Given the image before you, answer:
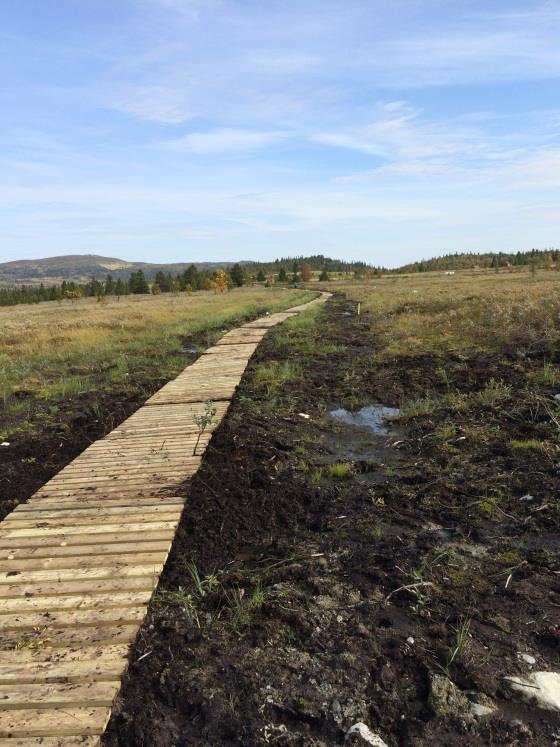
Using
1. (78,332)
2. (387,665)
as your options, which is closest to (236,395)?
(387,665)

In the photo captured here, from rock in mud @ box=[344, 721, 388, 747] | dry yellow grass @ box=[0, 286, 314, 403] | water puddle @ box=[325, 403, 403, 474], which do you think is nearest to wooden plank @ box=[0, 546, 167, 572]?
rock in mud @ box=[344, 721, 388, 747]

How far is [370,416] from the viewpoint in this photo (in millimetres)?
8281

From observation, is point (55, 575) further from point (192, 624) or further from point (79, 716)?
point (79, 716)

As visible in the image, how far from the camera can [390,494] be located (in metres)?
5.17

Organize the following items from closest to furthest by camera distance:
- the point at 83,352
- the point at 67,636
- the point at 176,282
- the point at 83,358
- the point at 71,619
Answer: the point at 67,636
the point at 71,619
the point at 83,358
the point at 83,352
the point at 176,282

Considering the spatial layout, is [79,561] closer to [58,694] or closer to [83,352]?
[58,694]

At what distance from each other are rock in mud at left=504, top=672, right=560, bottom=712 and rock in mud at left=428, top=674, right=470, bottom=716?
292mm

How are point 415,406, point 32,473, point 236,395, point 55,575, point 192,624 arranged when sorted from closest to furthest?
point 192,624, point 55,575, point 32,473, point 415,406, point 236,395

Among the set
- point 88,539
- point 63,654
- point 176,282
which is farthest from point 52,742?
point 176,282

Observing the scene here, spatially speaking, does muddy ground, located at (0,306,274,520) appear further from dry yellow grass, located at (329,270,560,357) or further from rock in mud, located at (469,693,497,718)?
dry yellow grass, located at (329,270,560,357)

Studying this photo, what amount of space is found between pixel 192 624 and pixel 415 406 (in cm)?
578

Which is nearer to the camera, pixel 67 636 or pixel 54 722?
pixel 54 722

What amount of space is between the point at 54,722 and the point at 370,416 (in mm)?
6514

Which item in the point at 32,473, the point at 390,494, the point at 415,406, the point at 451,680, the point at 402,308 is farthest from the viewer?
the point at 402,308
